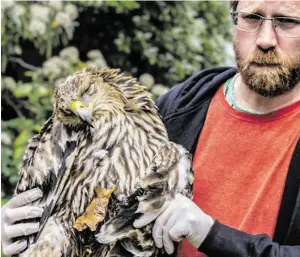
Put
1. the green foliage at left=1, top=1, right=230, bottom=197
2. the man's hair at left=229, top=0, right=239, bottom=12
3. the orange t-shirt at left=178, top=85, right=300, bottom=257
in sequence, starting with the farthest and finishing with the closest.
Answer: the green foliage at left=1, top=1, right=230, bottom=197, the man's hair at left=229, top=0, right=239, bottom=12, the orange t-shirt at left=178, top=85, right=300, bottom=257

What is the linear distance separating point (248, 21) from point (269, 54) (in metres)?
0.13

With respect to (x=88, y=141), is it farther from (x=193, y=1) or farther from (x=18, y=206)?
(x=193, y=1)

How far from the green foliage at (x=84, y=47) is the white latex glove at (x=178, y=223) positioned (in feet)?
8.72

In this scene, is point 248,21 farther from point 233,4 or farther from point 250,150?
point 250,150

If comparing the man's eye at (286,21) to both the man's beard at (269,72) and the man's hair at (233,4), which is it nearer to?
the man's beard at (269,72)

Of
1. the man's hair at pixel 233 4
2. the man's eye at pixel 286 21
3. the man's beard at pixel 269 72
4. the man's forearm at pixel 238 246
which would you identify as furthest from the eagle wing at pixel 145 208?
the man's hair at pixel 233 4

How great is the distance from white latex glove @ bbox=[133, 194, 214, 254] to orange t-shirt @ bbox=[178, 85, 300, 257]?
0.25 m

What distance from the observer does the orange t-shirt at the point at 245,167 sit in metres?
2.22

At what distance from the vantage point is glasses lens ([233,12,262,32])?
2291mm

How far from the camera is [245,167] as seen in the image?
230 centimetres

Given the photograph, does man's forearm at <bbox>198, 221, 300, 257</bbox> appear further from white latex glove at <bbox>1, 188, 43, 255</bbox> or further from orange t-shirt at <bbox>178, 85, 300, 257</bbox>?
white latex glove at <bbox>1, 188, 43, 255</bbox>

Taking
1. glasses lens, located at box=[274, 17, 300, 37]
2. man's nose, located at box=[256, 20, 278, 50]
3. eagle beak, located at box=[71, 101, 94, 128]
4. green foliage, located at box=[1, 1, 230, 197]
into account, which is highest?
glasses lens, located at box=[274, 17, 300, 37]

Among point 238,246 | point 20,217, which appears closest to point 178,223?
point 238,246

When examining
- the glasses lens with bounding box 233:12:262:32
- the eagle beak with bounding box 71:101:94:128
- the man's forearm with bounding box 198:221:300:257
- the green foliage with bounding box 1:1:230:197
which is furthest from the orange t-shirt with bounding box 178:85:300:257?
the green foliage with bounding box 1:1:230:197
